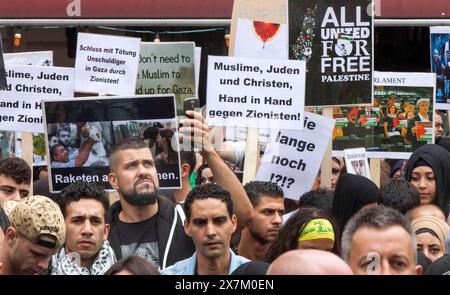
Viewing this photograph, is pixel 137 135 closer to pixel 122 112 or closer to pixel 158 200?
pixel 122 112

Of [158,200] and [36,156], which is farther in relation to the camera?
[36,156]

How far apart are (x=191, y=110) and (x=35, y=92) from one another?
221 centimetres

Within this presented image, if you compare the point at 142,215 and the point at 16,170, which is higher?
the point at 16,170

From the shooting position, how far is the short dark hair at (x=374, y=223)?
182 inches

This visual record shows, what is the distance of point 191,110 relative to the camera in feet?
21.4

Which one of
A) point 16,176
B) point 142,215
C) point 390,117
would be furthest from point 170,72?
point 142,215

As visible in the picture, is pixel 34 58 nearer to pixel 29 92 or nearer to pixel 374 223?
pixel 29 92

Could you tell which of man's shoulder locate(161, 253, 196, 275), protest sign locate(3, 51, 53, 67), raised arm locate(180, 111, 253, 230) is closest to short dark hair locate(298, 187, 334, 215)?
raised arm locate(180, 111, 253, 230)

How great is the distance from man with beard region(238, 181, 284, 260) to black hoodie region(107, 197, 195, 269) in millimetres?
493

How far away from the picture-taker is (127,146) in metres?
6.57

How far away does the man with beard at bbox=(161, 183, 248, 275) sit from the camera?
555cm

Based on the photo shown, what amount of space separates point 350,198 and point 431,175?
1369mm

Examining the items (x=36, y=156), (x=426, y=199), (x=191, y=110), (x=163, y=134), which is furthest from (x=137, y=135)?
(x=36, y=156)

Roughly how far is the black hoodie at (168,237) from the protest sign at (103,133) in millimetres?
678
